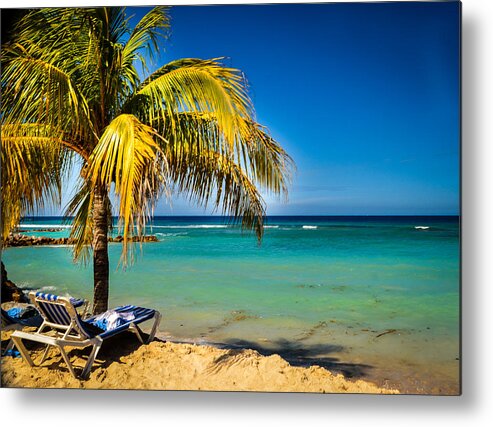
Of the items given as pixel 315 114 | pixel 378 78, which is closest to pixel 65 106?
pixel 315 114

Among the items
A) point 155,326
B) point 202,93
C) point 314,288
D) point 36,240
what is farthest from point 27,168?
point 314,288

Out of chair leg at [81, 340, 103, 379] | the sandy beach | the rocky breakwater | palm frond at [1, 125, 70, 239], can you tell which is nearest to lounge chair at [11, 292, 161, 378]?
chair leg at [81, 340, 103, 379]

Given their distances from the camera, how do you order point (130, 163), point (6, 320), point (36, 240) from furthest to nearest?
point (36, 240) < point (6, 320) < point (130, 163)

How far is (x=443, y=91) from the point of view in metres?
3.48

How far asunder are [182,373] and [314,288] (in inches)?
55.8

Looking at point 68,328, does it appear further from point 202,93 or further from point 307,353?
point 202,93

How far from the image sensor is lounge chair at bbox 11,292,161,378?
3.38 m

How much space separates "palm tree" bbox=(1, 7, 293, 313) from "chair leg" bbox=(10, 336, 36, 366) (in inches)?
24.4

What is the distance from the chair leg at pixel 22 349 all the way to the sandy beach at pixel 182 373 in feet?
0.18

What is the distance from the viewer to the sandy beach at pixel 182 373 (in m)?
3.57

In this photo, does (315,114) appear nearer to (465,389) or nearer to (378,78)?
(378,78)

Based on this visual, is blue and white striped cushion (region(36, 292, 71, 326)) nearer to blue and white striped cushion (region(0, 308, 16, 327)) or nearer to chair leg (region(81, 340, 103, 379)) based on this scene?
chair leg (region(81, 340, 103, 379))

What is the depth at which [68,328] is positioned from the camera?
3.43m

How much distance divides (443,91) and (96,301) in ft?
10.7
